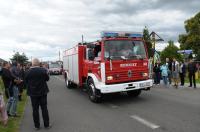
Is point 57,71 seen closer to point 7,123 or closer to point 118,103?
point 118,103

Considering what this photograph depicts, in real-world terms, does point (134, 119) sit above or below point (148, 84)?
below

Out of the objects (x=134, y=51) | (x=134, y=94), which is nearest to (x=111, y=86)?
(x=134, y=51)

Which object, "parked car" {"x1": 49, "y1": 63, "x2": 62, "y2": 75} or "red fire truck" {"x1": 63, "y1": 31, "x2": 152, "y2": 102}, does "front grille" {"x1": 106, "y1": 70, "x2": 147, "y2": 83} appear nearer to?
"red fire truck" {"x1": 63, "y1": 31, "x2": 152, "y2": 102}

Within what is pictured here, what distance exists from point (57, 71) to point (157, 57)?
26.4 metres

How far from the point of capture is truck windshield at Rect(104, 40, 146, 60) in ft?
39.0

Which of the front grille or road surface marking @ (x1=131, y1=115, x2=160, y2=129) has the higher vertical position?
the front grille

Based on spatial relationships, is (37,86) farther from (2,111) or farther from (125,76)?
(125,76)

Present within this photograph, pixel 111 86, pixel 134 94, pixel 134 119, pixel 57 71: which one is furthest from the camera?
pixel 57 71

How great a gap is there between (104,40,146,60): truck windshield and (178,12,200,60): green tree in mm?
44467

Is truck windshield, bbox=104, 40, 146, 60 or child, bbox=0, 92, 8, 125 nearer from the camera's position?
child, bbox=0, 92, 8, 125

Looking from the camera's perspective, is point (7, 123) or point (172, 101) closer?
point (7, 123)

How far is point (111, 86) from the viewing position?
11.5m

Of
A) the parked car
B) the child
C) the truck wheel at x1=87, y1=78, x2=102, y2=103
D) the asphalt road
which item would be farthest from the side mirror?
the parked car

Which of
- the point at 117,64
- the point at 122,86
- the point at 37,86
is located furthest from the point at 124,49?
the point at 37,86
